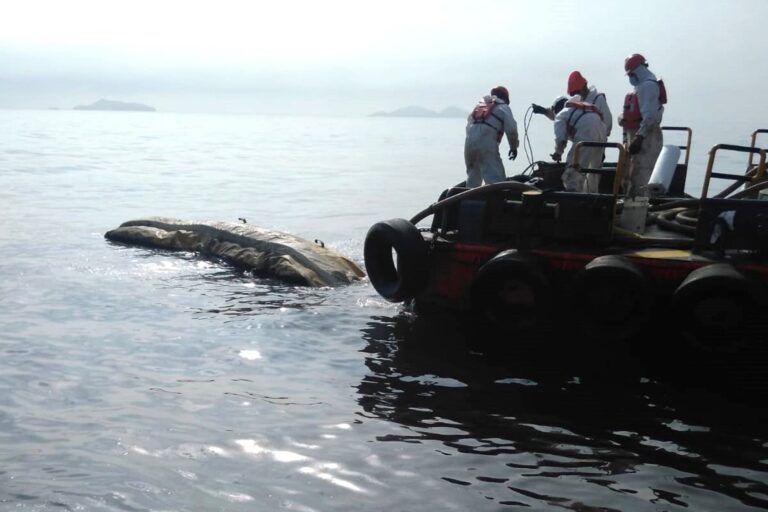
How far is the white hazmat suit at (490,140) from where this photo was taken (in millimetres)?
11219

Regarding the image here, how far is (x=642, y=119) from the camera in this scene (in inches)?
408

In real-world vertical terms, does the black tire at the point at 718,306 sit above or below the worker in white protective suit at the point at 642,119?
below

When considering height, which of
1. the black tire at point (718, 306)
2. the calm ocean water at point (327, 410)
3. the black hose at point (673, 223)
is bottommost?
the calm ocean water at point (327, 410)

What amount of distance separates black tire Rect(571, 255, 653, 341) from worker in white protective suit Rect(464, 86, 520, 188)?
3918mm

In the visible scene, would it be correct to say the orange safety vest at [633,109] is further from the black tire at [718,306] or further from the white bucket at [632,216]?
the black tire at [718,306]

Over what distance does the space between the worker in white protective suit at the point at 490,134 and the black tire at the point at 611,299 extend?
392cm

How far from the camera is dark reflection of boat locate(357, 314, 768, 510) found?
5.55 m

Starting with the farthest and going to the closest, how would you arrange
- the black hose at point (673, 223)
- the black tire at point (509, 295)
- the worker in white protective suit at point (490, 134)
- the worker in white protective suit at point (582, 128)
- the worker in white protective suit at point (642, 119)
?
the worker in white protective suit at point (490, 134) → the worker in white protective suit at point (642, 119) → the worker in white protective suit at point (582, 128) → the black hose at point (673, 223) → the black tire at point (509, 295)

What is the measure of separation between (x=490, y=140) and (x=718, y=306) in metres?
4.85

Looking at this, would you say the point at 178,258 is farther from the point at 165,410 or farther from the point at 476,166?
the point at 165,410

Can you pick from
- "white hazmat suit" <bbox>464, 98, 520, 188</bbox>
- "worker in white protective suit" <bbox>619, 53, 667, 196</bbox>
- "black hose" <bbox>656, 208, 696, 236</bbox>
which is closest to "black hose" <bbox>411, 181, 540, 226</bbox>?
"black hose" <bbox>656, 208, 696, 236</bbox>

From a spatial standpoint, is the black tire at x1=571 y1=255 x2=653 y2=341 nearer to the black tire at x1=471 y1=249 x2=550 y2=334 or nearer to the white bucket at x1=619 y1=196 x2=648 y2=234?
the black tire at x1=471 y1=249 x2=550 y2=334

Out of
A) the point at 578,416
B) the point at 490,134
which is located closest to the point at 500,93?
the point at 490,134

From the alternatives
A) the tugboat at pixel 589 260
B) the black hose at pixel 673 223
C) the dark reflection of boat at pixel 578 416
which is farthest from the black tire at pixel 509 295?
the black hose at pixel 673 223
